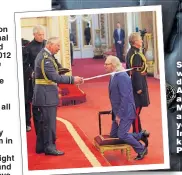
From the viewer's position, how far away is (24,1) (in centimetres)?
98

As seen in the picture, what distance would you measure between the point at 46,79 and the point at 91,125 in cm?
17

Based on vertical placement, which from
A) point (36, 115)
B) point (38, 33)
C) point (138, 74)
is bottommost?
point (36, 115)

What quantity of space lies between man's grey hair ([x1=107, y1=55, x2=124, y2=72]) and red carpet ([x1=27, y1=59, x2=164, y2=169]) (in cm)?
3

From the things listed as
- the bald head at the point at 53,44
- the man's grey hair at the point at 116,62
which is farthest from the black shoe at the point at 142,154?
the bald head at the point at 53,44

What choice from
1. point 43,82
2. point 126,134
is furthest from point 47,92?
point 126,134

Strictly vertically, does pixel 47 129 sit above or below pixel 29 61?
below

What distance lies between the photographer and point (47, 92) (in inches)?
38.9

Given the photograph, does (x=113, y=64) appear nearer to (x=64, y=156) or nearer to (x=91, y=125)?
(x=91, y=125)

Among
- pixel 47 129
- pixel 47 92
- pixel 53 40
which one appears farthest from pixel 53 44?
pixel 47 129

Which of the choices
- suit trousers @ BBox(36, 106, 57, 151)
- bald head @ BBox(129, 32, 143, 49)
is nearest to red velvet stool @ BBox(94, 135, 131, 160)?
suit trousers @ BBox(36, 106, 57, 151)

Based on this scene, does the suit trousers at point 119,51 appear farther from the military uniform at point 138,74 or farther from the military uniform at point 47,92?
the military uniform at point 47,92

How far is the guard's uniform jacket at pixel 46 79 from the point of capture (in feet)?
Result: 3.24

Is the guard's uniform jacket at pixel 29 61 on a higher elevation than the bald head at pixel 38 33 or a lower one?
lower

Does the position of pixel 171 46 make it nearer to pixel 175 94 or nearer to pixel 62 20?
pixel 175 94
